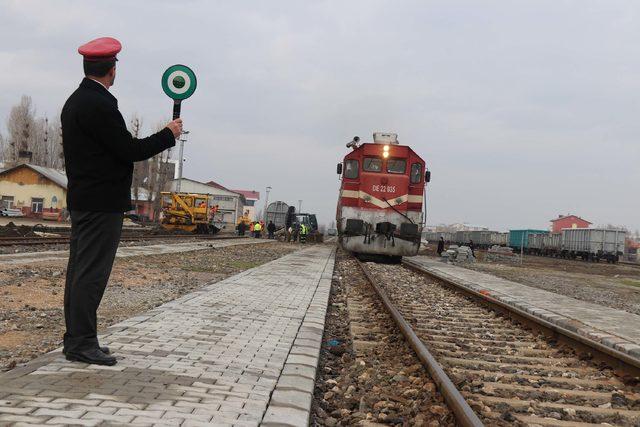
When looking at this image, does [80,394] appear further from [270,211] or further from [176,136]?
[270,211]

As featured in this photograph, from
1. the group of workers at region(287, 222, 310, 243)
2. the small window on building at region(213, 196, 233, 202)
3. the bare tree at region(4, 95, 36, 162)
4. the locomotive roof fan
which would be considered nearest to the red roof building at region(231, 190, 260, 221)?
the small window on building at region(213, 196, 233, 202)

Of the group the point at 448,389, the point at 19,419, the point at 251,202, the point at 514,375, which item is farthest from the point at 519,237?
the point at 251,202

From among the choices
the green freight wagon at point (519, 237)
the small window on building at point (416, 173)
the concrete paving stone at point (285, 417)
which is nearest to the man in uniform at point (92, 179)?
the concrete paving stone at point (285, 417)

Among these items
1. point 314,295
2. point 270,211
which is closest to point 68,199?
point 314,295

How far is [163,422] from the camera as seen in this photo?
8.89 feet

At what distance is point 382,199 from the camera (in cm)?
1742

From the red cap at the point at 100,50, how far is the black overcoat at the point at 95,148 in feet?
0.65

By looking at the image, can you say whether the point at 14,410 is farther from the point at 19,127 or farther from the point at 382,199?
the point at 19,127

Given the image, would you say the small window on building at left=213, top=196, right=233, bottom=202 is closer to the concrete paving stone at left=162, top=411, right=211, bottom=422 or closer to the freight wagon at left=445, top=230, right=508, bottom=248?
the freight wagon at left=445, top=230, right=508, bottom=248

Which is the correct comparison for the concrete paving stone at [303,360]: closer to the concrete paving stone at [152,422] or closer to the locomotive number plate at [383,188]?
the concrete paving stone at [152,422]

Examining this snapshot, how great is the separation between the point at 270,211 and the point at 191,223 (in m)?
17.7

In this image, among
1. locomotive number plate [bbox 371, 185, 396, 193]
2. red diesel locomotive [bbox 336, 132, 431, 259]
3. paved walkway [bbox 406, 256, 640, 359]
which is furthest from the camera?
locomotive number plate [bbox 371, 185, 396, 193]

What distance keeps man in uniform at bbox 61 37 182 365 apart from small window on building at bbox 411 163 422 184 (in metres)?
14.7

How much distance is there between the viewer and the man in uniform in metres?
3.57
